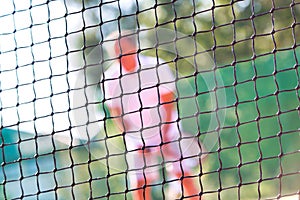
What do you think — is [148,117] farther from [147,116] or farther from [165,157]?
[165,157]

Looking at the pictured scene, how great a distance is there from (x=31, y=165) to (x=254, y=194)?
0.93m

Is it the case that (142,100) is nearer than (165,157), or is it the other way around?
(142,100)

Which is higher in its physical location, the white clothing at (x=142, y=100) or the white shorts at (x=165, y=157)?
the white clothing at (x=142, y=100)

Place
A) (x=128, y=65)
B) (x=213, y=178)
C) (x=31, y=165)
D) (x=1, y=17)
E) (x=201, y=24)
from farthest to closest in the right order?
(x=201, y=24) < (x=213, y=178) < (x=31, y=165) < (x=128, y=65) < (x=1, y=17)

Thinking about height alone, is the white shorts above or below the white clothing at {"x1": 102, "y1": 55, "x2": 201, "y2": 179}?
below

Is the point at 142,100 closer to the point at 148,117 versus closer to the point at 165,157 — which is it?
the point at 148,117

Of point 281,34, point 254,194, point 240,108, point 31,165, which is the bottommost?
point 254,194

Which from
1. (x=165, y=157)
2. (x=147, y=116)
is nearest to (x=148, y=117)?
(x=147, y=116)

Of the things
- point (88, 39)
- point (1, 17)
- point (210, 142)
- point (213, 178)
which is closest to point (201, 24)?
point (88, 39)

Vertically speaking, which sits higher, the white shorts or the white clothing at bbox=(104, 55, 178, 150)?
the white clothing at bbox=(104, 55, 178, 150)

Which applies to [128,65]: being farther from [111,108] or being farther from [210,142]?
[210,142]

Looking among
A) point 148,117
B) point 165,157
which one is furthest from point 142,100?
point 165,157

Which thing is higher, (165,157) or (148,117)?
(148,117)

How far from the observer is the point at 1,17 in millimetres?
1171
